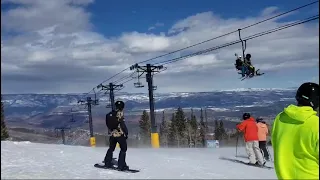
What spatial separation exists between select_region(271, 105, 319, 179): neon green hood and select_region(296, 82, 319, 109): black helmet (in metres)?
0.04

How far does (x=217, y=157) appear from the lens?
1509 centimetres

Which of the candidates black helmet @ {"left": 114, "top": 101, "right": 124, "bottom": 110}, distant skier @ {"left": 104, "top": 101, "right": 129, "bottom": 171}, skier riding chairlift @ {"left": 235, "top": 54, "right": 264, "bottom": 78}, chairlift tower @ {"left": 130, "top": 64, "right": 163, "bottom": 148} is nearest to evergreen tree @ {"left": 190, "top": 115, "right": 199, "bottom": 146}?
chairlift tower @ {"left": 130, "top": 64, "right": 163, "bottom": 148}

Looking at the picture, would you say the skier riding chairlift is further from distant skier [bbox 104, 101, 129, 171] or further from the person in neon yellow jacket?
the person in neon yellow jacket

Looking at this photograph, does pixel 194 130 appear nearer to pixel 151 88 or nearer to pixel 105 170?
pixel 151 88

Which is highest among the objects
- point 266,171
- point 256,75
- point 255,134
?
point 256,75

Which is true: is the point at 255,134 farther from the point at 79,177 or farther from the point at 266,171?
the point at 79,177

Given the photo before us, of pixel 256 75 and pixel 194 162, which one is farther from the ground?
pixel 256 75

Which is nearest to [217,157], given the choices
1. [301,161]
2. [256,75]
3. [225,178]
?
[225,178]

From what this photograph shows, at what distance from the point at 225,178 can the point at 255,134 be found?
3183 mm

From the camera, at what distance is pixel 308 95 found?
315 centimetres

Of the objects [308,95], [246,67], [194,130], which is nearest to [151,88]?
[246,67]

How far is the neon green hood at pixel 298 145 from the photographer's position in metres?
3.07

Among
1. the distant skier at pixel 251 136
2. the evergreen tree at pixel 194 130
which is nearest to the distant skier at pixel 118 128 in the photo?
the distant skier at pixel 251 136

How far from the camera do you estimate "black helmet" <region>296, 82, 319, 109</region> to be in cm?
309
